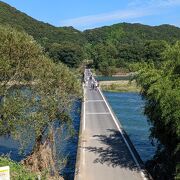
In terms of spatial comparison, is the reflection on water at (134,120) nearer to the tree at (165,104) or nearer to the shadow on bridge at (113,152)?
the shadow on bridge at (113,152)

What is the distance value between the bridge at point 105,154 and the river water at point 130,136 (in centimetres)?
160

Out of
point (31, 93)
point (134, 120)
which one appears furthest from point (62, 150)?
point (134, 120)

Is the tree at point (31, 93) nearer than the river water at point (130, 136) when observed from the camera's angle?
Yes

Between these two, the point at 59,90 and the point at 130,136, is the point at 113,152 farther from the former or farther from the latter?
the point at 130,136

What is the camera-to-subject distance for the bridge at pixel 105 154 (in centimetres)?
2627

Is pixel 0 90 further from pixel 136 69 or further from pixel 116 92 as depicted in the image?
pixel 116 92

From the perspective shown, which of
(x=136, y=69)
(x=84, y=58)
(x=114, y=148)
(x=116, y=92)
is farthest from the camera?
(x=84, y=58)

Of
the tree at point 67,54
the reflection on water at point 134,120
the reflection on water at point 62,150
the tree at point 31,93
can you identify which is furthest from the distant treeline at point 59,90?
the tree at point 67,54

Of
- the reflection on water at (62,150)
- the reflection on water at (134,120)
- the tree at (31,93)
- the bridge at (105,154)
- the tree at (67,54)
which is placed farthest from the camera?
the tree at (67,54)

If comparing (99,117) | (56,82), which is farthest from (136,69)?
(99,117)

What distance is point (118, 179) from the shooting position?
995 inches

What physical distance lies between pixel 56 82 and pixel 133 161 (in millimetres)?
7027

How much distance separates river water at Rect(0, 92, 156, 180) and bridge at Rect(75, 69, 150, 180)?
62.8 inches

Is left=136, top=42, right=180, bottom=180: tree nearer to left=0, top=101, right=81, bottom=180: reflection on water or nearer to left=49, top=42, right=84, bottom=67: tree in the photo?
left=0, top=101, right=81, bottom=180: reflection on water
